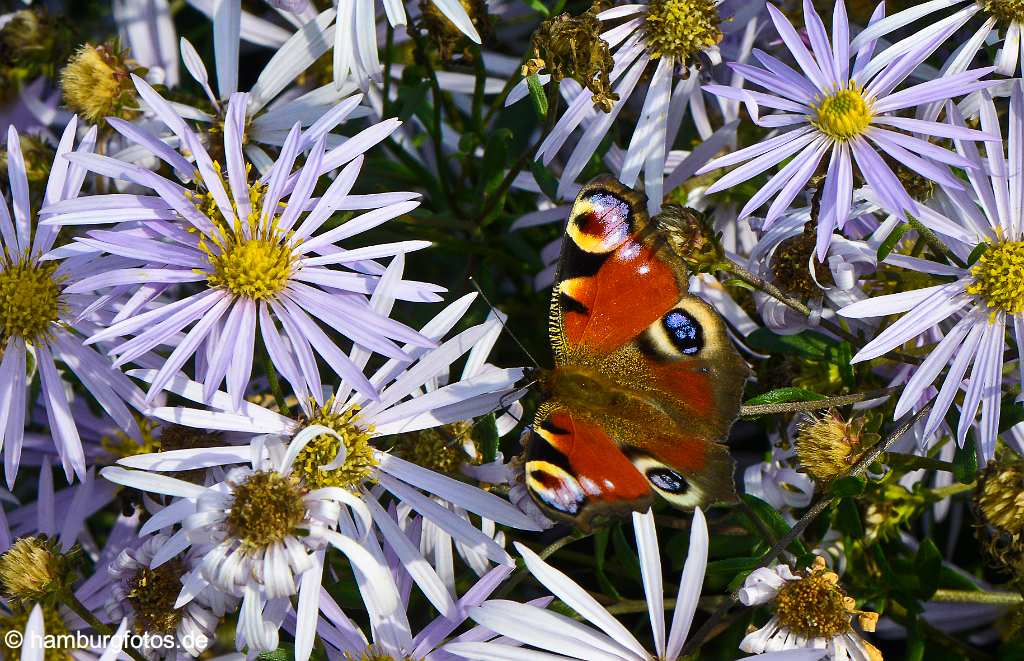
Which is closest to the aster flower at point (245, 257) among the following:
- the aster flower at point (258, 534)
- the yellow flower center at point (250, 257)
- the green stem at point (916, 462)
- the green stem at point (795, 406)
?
the yellow flower center at point (250, 257)

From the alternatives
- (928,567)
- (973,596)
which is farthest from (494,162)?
(973,596)

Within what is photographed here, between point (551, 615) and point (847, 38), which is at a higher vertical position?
point (847, 38)

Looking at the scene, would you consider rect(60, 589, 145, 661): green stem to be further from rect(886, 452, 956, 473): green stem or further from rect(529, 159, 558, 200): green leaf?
rect(886, 452, 956, 473): green stem

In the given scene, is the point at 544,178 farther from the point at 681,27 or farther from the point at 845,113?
the point at 845,113

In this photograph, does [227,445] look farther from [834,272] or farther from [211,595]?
[834,272]

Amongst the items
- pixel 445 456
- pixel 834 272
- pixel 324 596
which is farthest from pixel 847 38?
pixel 324 596

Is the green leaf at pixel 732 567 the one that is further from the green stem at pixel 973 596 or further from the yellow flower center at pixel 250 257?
the yellow flower center at pixel 250 257
